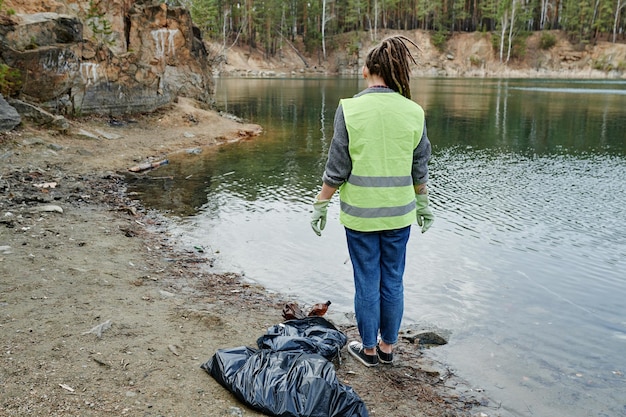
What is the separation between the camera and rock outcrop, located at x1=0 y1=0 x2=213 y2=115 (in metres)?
14.0

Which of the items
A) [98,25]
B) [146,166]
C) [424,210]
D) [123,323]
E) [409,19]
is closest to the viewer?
[424,210]

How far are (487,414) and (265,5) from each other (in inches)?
2925

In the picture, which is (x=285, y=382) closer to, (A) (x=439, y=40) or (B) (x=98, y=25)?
(B) (x=98, y=25)

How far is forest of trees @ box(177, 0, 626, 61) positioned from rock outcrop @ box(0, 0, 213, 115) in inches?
1900

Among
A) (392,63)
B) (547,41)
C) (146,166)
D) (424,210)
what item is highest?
(547,41)

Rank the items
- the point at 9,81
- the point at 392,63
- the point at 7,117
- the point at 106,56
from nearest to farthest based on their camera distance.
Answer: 1. the point at 392,63
2. the point at 7,117
3. the point at 9,81
4. the point at 106,56

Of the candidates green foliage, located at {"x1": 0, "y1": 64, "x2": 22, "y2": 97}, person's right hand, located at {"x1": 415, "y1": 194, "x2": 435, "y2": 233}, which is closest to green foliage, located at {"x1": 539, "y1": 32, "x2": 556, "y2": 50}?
green foliage, located at {"x1": 0, "y1": 64, "x2": 22, "y2": 97}

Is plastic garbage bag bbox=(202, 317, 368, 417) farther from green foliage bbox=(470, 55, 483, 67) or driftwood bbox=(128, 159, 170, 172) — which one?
green foliage bbox=(470, 55, 483, 67)

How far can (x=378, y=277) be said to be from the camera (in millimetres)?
4133

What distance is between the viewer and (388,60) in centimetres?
387

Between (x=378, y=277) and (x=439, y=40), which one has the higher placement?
(x=439, y=40)


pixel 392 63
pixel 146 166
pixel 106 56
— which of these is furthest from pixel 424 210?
pixel 106 56

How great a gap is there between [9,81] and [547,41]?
71.5 m

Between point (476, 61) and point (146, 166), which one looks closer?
point (146, 166)
